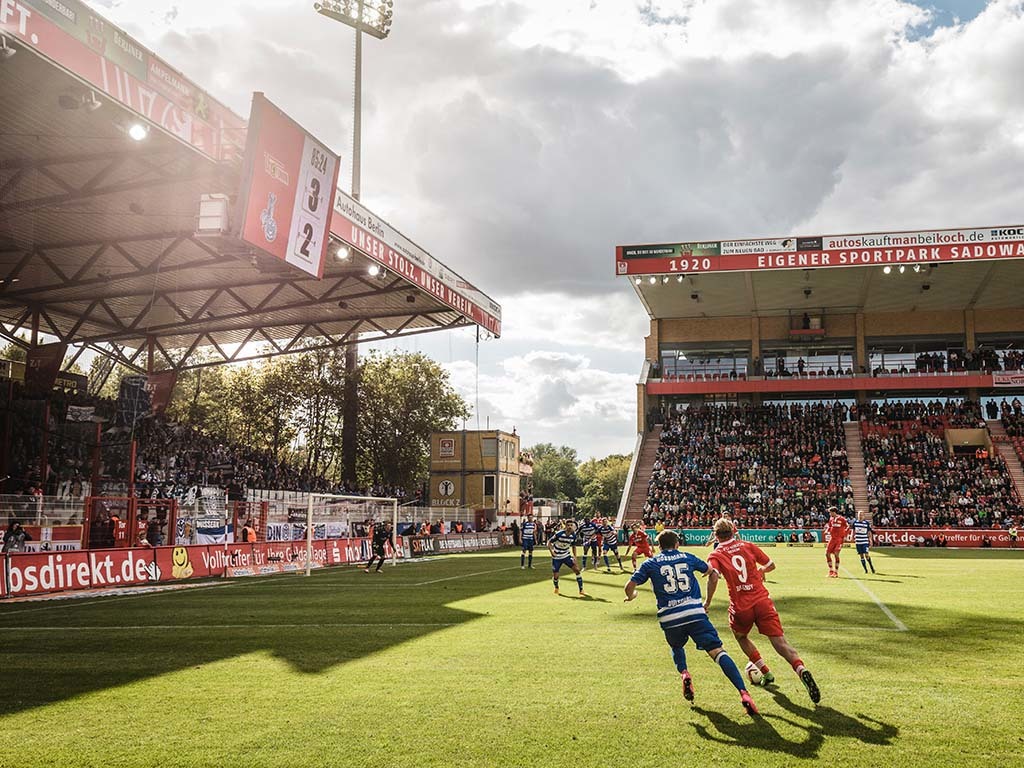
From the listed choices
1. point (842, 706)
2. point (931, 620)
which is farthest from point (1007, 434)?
point (842, 706)

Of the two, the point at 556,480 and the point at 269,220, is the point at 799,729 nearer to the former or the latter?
the point at 269,220

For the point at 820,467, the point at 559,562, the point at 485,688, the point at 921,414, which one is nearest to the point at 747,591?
the point at 485,688

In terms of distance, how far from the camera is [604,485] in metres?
125

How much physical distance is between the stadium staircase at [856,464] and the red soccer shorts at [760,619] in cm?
4143

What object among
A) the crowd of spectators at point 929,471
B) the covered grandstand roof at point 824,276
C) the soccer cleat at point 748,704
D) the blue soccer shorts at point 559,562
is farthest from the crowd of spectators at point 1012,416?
the soccer cleat at point 748,704

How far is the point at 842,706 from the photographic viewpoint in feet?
26.1

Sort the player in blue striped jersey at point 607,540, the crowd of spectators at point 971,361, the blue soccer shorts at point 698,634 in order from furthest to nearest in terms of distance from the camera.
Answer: the crowd of spectators at point 971,361 → the player in blue striped jersey at point 607,540 → the blue soccer shorts at point 698,634

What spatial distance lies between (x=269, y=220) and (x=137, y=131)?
3.83 metres

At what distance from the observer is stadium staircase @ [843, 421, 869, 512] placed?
4719cm

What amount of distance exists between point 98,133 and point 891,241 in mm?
42019

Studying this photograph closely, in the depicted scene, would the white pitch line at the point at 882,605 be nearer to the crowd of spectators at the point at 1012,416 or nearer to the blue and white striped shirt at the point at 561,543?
the blue and white striped shirt at the point at 561,543

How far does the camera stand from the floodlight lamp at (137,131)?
1723 centimetres

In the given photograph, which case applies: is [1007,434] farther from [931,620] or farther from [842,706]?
[842,706]

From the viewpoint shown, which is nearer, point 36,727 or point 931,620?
point 36,727
